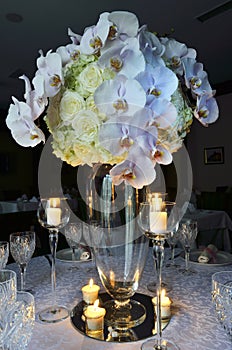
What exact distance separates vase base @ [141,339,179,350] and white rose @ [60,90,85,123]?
0.54 meters

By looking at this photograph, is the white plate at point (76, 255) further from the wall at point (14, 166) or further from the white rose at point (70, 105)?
the wall at point (14, 166)

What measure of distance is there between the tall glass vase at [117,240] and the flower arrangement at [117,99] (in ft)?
0.28

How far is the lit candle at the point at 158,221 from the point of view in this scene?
70cm

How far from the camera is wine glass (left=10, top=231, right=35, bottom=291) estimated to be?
1.01m

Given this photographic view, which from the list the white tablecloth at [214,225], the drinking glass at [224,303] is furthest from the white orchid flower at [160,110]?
the white tablecloth at [214,225]

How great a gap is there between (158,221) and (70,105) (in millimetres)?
336

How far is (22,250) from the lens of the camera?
1.02 meters

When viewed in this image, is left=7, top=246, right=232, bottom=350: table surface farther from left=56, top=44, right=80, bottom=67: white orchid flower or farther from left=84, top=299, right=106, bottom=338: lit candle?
left=56, top=44, right=80, bottom=67: white orchid flower

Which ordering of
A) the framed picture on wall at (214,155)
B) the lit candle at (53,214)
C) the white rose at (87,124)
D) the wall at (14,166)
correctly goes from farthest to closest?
the wall at (14,166) < the framed picture on wall at (214,155) < the lit candle at (53,214) < the white rose at (87,124)

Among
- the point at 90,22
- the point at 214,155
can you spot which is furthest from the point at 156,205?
the point at 214,155

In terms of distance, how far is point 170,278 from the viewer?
110cm

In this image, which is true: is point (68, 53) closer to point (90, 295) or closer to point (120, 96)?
point (120, 96)

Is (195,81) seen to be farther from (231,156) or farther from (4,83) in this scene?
(231,156)

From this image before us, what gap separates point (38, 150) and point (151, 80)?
26.0ft
